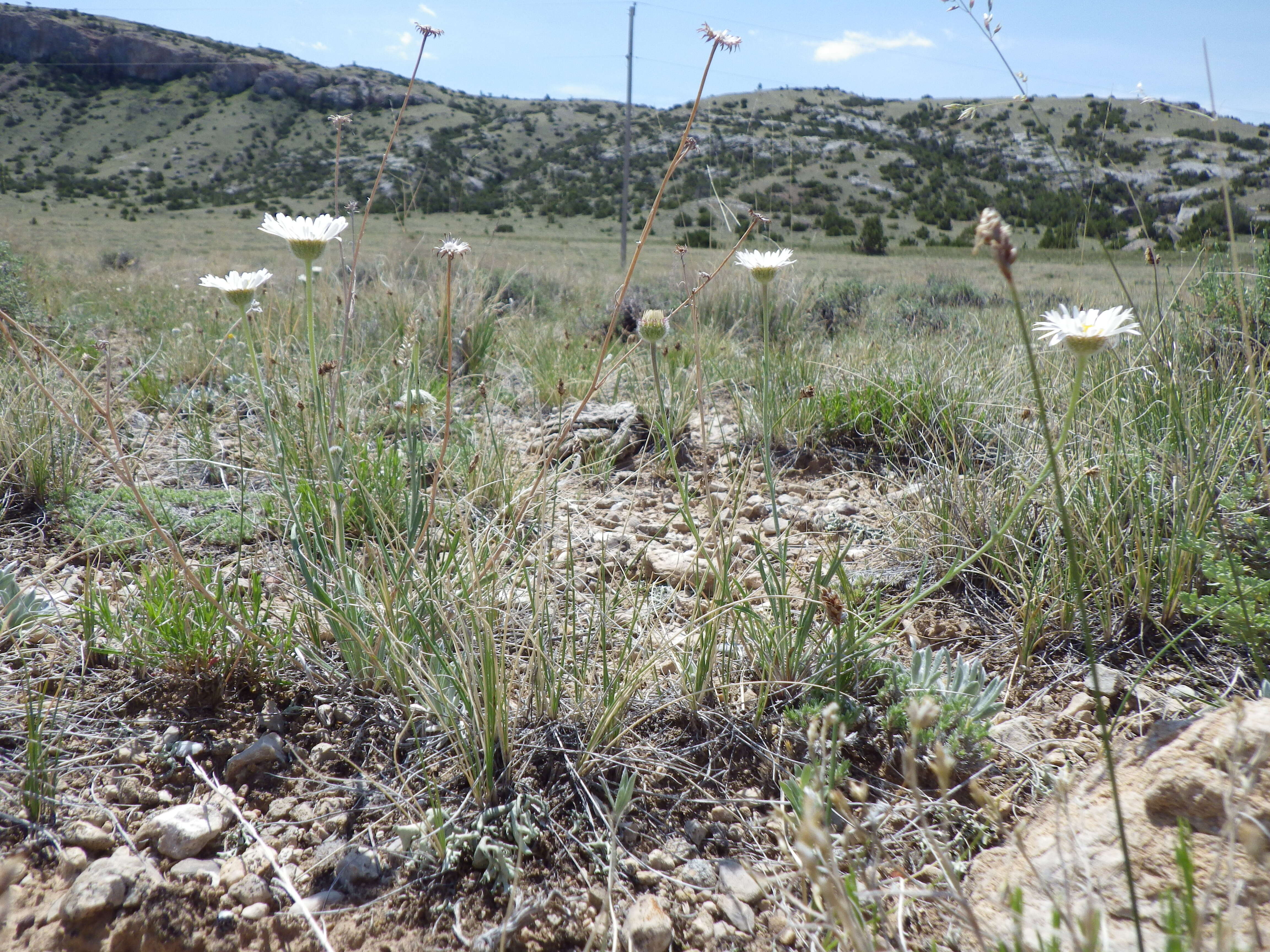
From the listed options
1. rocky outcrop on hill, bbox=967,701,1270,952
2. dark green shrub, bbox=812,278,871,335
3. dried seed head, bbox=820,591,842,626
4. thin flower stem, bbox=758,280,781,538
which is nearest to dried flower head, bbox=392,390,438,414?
thin flower stem, bbox=758,280,781,538

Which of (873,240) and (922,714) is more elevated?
(873,240)

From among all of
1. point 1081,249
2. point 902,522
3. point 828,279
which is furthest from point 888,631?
point 828,279

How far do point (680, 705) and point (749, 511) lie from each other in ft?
3.57

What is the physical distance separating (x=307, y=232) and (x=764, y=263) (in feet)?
3.25

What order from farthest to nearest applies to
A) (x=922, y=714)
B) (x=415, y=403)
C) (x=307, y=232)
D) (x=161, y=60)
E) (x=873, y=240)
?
1. (x=161, y=60)
2. (x=873, y=240)
3. (x=415, y=403)
4. (x=307, y=232)
5. (x=922, y=714)

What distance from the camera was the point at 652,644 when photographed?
5.07 ft

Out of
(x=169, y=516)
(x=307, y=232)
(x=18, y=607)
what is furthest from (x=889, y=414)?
(x=18, y=607)

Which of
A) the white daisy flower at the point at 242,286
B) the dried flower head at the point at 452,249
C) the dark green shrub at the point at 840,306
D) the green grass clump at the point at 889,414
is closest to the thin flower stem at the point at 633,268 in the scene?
the dried flower head at the point at 452,249

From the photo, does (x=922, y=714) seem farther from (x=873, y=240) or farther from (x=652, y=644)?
(x=873, y=240)

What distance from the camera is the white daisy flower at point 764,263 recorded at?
5.01 feet

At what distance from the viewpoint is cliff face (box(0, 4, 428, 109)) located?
163ft

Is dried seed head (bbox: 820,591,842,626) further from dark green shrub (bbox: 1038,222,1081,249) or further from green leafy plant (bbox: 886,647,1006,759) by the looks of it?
dark green shrub (bbox: 1038,222,1081,249)

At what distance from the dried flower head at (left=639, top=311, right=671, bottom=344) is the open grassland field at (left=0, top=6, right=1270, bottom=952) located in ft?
0.23

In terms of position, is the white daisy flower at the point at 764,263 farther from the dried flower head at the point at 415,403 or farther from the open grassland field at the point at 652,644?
the dried flower head at the point at 415,403
